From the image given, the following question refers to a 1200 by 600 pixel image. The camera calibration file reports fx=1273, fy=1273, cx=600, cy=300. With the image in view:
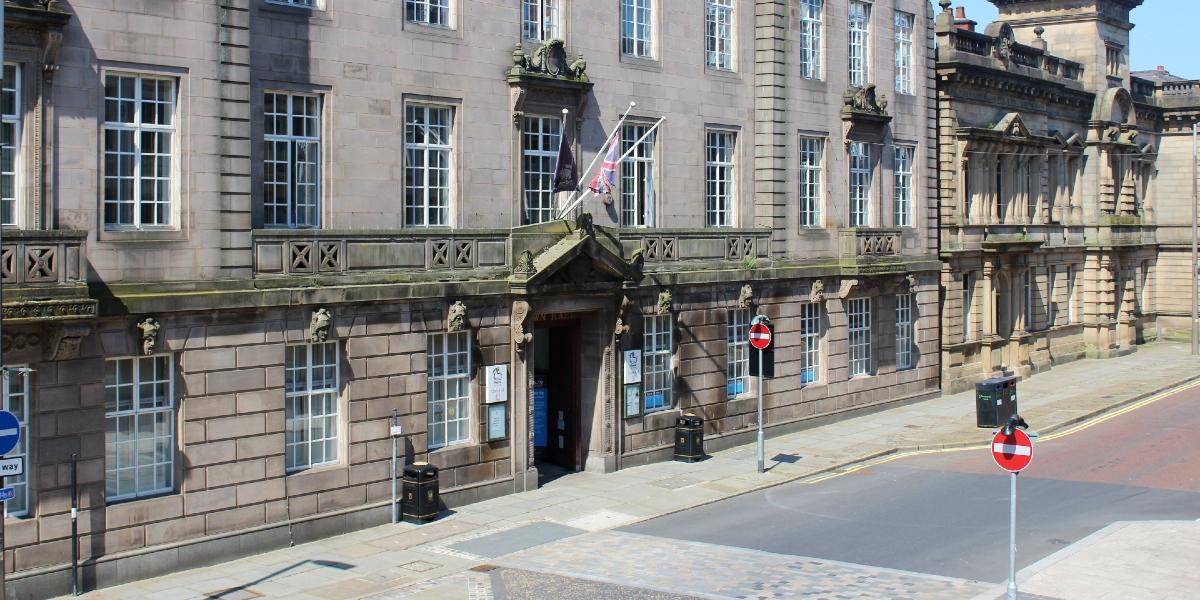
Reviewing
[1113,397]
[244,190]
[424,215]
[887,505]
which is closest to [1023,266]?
[1113,397]

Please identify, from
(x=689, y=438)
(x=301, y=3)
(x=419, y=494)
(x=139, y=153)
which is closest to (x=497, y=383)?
(x=419, y=494)

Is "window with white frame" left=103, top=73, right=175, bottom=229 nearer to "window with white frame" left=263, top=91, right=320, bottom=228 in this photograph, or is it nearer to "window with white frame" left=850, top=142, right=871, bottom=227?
"window with white frame" left=263, top=91, right=320, bottom=228

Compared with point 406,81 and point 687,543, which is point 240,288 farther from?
point 687,543

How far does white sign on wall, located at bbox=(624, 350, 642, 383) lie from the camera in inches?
1156

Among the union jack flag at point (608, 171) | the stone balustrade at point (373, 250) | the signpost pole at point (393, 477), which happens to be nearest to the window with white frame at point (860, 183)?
the union jack flag at point (608, 171)

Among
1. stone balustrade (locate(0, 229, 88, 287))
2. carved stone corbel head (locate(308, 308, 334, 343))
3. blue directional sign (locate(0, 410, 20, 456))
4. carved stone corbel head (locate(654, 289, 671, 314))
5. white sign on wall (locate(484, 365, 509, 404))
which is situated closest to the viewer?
blue directional sign (locate(0, 410, 20, 456))

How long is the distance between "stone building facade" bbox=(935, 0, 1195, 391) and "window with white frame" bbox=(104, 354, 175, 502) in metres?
28.4

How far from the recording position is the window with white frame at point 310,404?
74.7ft

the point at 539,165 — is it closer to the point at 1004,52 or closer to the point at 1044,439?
the point at 1044,439

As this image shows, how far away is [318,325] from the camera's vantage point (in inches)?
888

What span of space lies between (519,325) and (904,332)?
17885mm

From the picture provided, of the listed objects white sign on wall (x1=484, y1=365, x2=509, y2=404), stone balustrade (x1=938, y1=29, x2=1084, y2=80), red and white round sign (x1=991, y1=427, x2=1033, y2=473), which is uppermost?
stone balustrade (x1=938, y1=29, x2=1084, y2=80)

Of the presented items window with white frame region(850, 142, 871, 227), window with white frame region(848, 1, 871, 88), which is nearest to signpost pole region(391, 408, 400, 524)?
window with white frame region(850, 142, 871, 227)

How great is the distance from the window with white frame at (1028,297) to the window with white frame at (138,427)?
119ft
